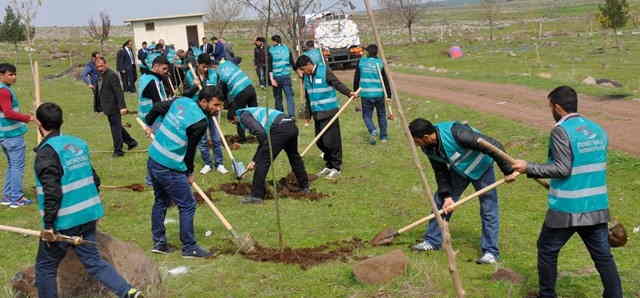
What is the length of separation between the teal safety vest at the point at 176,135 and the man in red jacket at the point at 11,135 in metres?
2.60

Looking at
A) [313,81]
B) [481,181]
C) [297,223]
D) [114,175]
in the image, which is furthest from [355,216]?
[114,175]

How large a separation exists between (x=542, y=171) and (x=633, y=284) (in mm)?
1652

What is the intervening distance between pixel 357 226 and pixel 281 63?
8.07 m

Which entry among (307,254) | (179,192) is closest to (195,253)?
(179,192)

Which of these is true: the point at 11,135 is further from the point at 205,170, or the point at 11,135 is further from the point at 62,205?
the point at 62,205

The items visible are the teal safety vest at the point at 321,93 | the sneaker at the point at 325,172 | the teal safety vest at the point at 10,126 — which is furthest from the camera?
the teal safety vest at the point at 321,93

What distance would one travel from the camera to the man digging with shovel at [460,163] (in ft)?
19.2

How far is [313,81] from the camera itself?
10.8 metres

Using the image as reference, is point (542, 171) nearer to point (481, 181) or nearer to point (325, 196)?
point (481, 181)

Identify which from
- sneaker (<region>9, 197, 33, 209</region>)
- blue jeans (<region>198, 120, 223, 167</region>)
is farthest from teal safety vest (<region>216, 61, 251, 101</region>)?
sneaker (<region>9, 197, 33, 209</region>)

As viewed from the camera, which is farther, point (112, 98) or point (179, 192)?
point (112, 98)

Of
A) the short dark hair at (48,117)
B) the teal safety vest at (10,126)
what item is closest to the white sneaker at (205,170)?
the teal safety vest at (10,126)

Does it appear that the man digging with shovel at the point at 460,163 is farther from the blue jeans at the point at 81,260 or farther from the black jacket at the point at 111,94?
the black jacket at the point at 111,94

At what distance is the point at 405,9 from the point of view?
4722 centimetres
